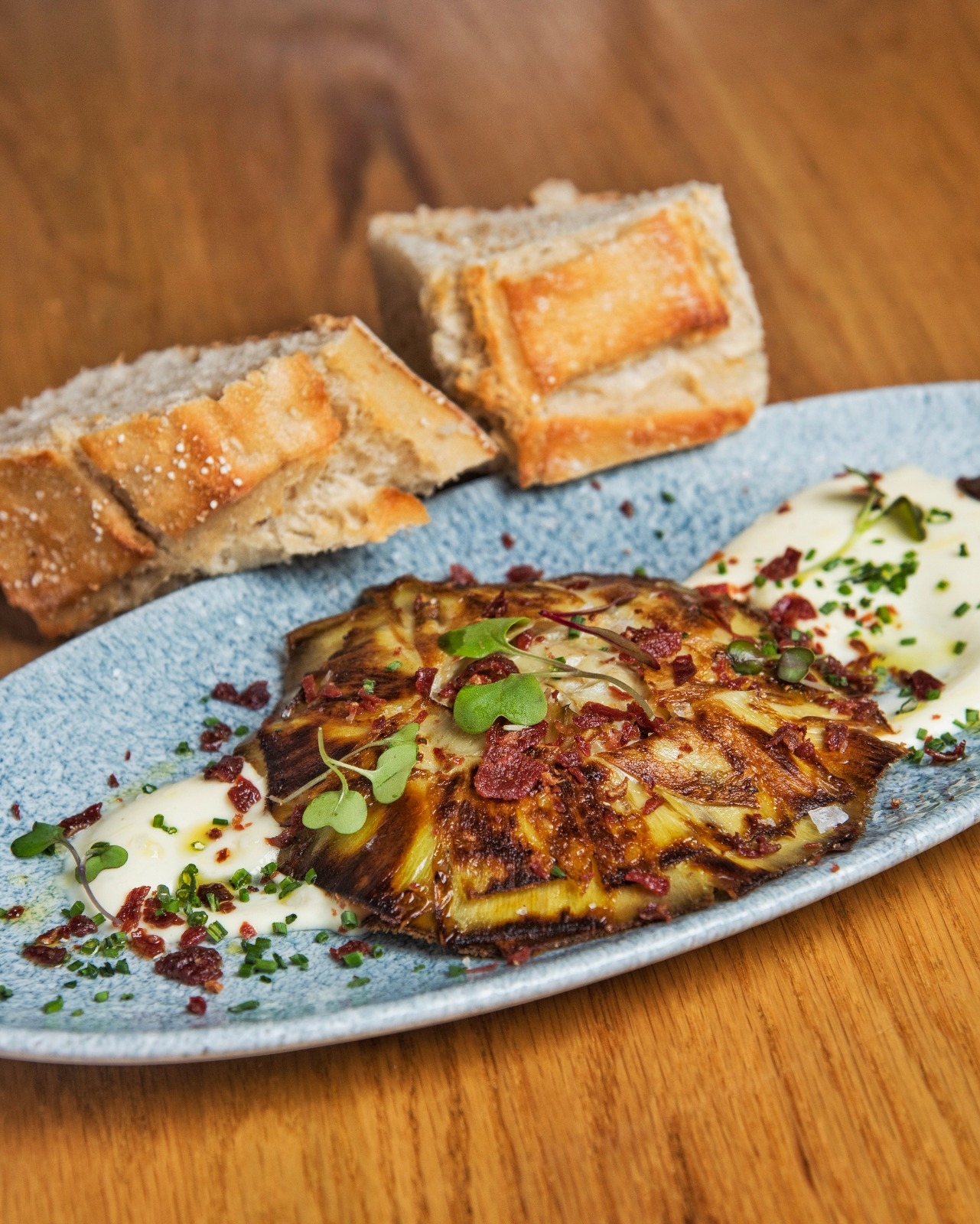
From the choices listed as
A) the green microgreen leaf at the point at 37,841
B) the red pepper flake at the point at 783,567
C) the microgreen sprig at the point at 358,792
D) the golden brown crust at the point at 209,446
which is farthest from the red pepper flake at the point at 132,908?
the red pepper flake at the point at 783,567

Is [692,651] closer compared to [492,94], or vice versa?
[692,651]

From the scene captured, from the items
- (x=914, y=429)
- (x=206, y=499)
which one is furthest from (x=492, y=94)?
(x=206, y=499)

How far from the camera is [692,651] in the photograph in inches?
112

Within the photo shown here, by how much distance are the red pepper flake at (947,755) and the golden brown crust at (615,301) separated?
1.52 m

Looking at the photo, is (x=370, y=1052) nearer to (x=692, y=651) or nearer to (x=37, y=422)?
(x=692, y=651)

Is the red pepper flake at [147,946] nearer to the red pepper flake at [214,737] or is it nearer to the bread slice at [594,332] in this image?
the red pepper flake at [214,737]

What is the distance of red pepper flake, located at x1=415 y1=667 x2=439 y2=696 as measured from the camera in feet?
9.14

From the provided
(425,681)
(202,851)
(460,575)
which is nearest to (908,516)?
(460,575)

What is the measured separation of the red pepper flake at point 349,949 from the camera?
249 cm

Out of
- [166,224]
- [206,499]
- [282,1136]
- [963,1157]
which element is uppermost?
[166,224]

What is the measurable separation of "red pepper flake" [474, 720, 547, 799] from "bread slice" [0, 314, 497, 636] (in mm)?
1064

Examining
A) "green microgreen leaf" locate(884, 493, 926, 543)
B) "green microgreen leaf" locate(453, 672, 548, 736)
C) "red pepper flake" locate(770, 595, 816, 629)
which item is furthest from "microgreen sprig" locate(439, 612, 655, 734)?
"green microgreen leaf" locate(884, 493, 926, 543)

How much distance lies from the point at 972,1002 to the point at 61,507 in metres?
2.56

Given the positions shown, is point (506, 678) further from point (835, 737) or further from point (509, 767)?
point (835, 737)
